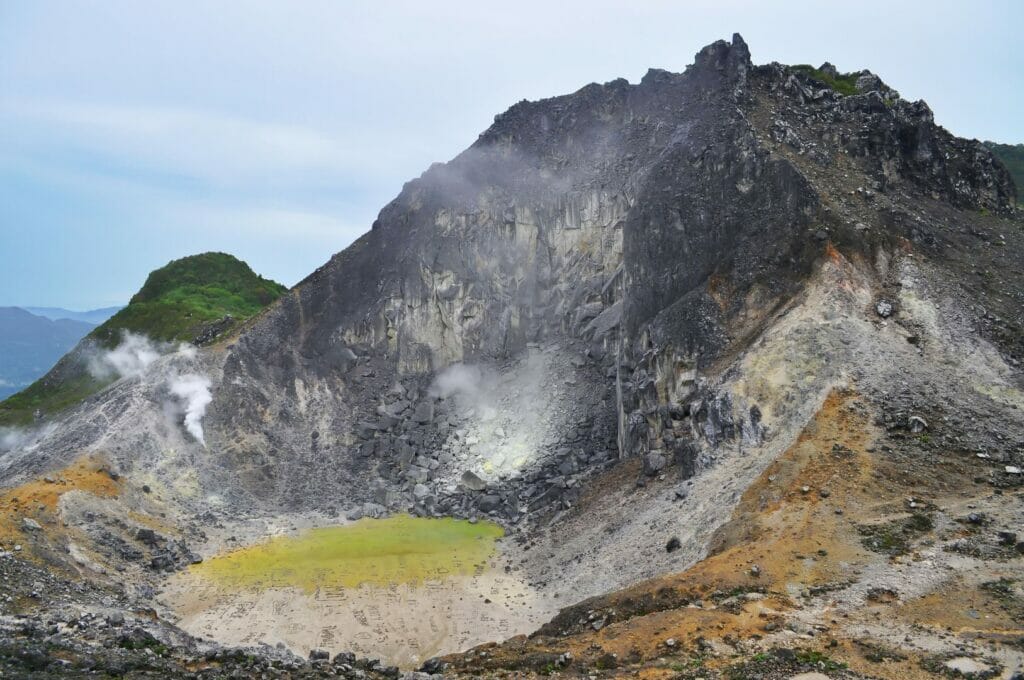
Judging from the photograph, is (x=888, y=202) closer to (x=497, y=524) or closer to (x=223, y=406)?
(x=497, y=524)

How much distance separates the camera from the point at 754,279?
3419cm

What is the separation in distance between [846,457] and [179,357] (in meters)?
36.5

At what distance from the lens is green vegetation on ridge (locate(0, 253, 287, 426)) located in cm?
5169

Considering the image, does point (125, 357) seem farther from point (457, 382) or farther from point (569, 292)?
point (569, 292)

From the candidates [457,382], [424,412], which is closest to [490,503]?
[424,412]

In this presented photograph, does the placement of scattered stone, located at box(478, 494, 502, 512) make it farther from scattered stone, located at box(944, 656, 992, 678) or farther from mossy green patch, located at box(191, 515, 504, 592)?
scattered stone, located at box(944, 656, 992, 678)

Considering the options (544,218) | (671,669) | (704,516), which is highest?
(544,218)

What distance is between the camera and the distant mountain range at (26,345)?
149 meters

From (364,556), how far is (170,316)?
33117 millimetres

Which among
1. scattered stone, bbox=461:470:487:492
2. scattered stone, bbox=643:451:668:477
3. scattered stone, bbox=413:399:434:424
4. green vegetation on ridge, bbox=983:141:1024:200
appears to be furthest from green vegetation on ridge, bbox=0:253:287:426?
green vegetation on ridge, bbox=983:141:1024:200

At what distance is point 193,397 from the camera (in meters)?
42.7

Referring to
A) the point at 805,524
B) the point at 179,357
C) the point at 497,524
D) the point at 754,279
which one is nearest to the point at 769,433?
the point at 805,524

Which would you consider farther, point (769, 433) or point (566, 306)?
point (566, 306)

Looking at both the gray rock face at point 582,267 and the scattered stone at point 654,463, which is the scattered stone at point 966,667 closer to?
the gray rock face at point 582,267
